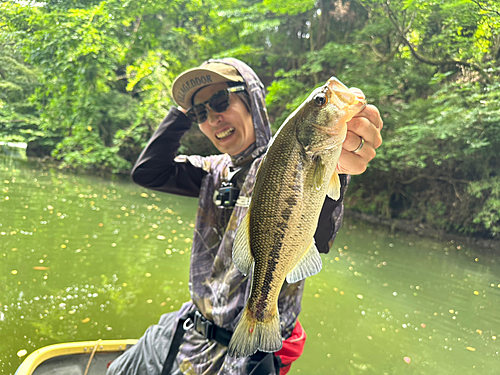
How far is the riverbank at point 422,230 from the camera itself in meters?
10.0

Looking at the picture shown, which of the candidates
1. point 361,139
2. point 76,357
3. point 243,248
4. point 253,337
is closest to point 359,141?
point 361,139

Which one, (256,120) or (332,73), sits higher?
(332,73)

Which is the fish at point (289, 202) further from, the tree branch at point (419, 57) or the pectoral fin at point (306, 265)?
the tree branch at point (419, 57)

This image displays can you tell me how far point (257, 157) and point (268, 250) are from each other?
86 centimetres

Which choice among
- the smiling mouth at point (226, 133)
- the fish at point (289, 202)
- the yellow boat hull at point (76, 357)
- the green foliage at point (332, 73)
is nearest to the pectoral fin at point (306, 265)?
the fish at point (289, 202)

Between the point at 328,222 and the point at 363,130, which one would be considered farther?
the point at 328,222

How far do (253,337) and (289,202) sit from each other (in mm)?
412

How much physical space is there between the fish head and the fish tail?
53 cm

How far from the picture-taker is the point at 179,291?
471 cm

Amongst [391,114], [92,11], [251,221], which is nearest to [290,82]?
[391,114]

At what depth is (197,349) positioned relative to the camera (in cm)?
166

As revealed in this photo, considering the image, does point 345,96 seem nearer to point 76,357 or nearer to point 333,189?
point 333,189

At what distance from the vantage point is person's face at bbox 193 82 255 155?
5.91 feet

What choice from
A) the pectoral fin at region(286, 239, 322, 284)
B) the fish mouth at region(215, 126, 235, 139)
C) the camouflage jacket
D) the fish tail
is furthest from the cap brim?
the fish tail
